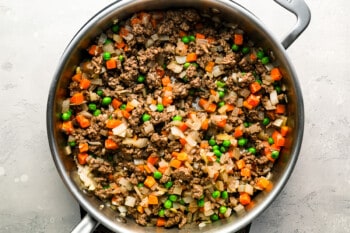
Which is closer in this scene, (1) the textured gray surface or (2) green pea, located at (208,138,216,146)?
(2) green pea, located at (208,138,216,146)

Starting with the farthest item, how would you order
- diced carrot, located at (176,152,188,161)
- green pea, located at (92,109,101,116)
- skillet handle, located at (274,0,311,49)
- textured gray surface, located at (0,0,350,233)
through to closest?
textured gray surface, located at (0,0,350,233)
green pea, located at (92,109,101,116)
diced carrot, located at (176,152,188,161)
skillet handle, located at (274,0,311,49)

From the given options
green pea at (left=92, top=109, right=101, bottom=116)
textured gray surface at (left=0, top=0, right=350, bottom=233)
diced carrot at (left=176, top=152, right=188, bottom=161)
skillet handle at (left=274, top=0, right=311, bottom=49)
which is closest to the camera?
skillet handle at (left=274, top=0, right=311, bottom=49)

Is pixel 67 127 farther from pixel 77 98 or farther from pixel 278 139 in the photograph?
pixel 278 139

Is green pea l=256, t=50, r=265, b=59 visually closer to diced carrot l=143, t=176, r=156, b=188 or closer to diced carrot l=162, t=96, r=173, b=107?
diced carrot l=162, t=96, r=173, b=107

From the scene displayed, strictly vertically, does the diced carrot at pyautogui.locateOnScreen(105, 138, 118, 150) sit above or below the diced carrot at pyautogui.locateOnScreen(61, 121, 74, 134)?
below

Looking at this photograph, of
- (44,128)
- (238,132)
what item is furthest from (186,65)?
(44,128)

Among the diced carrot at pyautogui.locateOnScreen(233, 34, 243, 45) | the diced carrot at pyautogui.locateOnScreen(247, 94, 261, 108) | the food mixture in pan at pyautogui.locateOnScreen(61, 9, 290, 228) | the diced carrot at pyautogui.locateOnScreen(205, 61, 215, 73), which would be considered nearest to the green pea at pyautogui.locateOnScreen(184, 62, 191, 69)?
the food mixture in pan at pyautogui.locateOnScreen(61, 9, 290, 228)

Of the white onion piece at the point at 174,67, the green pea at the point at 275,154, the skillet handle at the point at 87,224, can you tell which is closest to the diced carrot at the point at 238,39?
the white onion piece at the point at 174,67

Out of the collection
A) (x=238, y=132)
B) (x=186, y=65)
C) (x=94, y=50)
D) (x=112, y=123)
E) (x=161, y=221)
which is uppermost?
(x=94, y=50)
